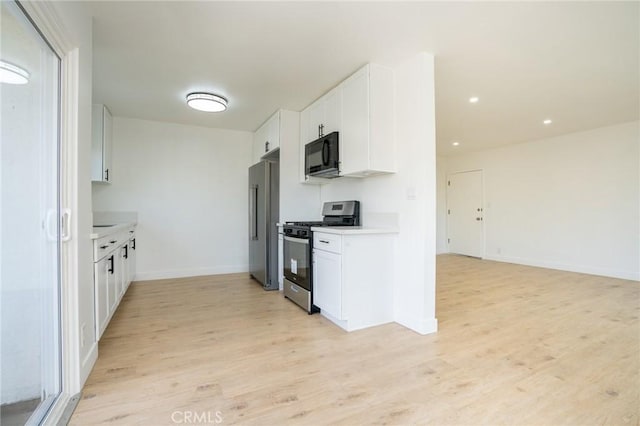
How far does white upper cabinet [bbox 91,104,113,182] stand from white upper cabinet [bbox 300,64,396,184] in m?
3.10

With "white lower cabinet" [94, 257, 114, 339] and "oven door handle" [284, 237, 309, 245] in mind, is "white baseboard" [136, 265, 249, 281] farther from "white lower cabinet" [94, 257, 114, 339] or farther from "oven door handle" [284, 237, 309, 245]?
"white lower cabinet" [94, 257, 114, 339]

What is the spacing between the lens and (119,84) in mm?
3227

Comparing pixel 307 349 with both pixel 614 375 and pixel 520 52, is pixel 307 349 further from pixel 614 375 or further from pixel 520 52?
pixel 520 52

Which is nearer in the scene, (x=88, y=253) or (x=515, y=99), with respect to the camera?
(x=88, y=253)

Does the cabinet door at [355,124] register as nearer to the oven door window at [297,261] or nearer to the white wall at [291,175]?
the oven door window at [297,261]

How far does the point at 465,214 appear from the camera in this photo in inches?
269

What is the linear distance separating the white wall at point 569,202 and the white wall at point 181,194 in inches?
202

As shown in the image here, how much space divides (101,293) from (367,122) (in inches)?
102

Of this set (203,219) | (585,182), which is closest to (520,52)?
(585,182)

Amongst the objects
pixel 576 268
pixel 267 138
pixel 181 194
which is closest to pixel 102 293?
pixel 181 194

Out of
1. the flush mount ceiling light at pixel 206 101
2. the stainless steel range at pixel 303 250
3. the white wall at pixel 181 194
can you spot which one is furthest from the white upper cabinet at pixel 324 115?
the white wall at pixel 181 194

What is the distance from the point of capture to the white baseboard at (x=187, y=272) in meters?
4.51

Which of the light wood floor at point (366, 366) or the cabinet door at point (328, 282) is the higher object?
the cabinet door at point (328, 282)

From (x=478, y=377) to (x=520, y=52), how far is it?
2654mm
